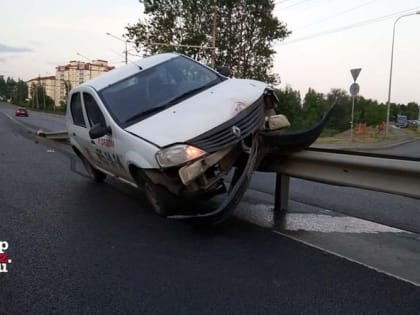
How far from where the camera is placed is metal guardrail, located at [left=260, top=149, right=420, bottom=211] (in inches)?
197

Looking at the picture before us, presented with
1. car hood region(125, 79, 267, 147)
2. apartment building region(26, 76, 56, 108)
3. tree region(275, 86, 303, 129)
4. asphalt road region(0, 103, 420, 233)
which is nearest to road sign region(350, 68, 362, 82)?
tree region(275, 86, 303, 129)

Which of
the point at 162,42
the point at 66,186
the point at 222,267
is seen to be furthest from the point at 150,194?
the point at 162,42

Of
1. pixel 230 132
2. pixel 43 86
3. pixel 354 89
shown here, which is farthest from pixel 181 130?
pixel 43 86

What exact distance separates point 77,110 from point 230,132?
387 centimetres

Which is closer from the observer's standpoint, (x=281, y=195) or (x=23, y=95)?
(x=281, y=195)

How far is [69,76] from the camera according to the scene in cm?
13850

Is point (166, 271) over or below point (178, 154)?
below

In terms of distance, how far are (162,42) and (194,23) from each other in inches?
167

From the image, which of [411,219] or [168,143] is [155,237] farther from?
[411,219]

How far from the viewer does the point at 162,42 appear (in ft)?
179

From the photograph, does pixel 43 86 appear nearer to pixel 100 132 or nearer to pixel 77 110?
pixel 77 110

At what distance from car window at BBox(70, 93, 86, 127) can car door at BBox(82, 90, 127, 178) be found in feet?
1.31
